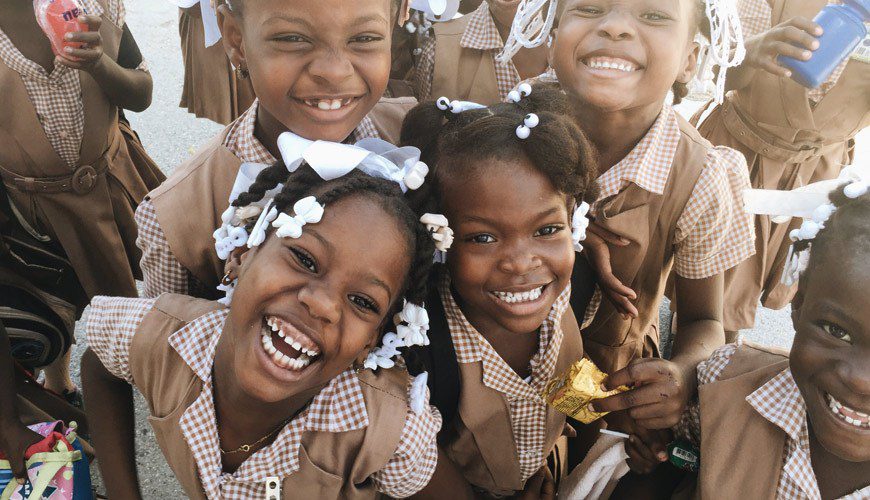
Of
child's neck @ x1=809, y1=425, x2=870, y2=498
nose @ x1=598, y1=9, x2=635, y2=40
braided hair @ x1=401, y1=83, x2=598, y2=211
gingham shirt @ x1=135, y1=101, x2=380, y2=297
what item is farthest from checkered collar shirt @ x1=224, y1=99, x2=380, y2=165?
child's neck @ x1=809, y1=425, x2=870, y2=498

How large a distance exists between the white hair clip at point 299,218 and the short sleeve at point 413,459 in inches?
17.2

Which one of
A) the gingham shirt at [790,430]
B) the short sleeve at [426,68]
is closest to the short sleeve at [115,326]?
the short sleeve at [426,68]

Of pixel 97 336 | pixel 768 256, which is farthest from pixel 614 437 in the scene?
pixel 768 256

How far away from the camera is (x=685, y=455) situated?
1.47 metres

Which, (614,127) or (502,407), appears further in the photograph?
(614,127)

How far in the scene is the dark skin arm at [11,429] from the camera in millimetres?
1554

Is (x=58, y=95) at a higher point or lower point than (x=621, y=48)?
lower

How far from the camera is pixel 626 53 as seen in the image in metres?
1.54

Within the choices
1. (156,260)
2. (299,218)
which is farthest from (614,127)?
(156,260)

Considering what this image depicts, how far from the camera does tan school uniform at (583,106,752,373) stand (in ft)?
5.46

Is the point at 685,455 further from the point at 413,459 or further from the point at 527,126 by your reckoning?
the point at 527,126

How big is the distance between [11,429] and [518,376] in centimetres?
115

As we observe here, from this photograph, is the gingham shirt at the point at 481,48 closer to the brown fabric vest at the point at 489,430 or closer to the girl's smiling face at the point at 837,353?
the brown fabric vest at the point at 489,430

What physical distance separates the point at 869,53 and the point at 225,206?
182cm
